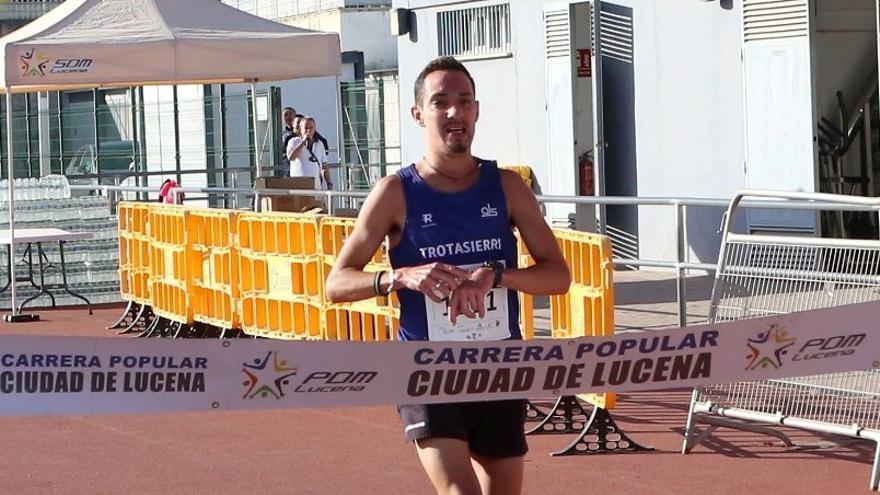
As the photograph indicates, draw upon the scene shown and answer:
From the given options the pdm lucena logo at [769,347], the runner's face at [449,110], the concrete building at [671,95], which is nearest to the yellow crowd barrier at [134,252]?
the concrete building at [671,95]

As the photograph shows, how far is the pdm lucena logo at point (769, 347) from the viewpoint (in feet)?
20.1

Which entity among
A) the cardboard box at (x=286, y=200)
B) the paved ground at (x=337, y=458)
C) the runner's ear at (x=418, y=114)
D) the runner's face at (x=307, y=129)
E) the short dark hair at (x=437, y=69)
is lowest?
the paved ground at (x=337, y=458)

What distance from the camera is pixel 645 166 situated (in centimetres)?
2128

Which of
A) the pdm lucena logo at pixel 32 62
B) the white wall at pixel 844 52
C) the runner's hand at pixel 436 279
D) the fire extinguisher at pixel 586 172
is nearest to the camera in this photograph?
the runner's hand at pixel 436 279

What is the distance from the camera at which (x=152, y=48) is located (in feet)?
59.3

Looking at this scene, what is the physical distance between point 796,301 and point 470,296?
4.36m

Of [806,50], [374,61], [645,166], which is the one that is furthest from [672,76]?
[374,61]

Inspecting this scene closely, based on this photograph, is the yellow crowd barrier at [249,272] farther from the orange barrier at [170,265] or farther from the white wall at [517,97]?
the white wall at [517,97]

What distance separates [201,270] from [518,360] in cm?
1066

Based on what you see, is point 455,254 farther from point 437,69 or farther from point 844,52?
point 844,52

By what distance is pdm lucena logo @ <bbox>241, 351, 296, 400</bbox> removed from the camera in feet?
18.4

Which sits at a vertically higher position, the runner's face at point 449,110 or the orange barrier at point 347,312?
the runner's face at point 449,110

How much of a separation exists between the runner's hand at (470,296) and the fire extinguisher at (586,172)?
53.7 ft

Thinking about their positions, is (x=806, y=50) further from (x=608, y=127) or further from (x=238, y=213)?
(x=238, y=213)
